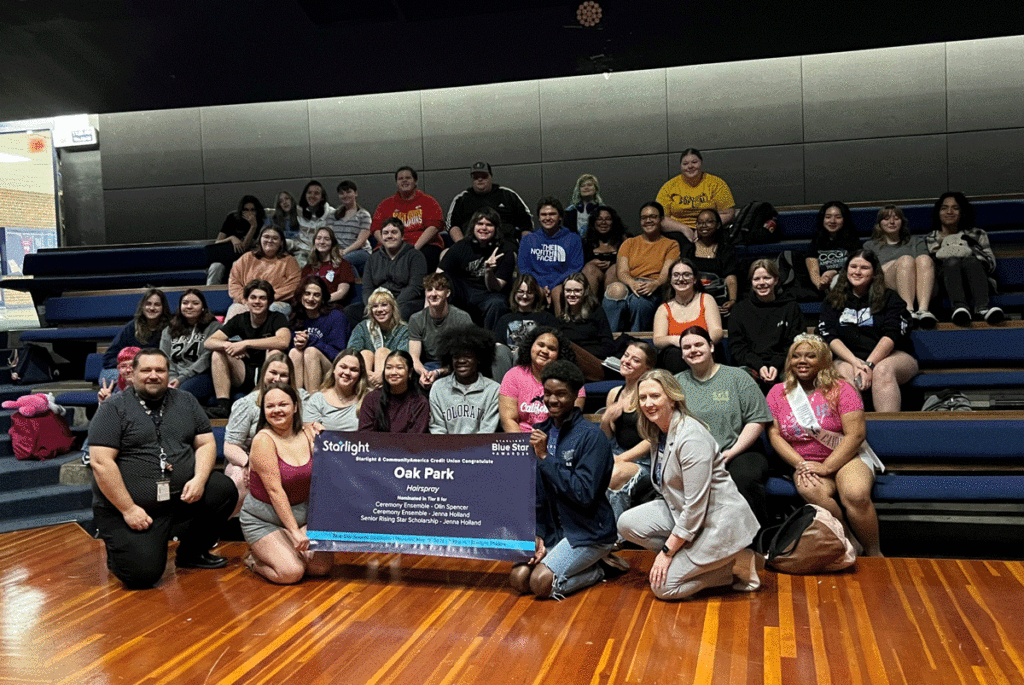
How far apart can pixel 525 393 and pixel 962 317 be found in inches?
132

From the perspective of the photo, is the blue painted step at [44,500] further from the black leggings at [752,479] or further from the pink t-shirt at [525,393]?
the black leggings at [752,479]

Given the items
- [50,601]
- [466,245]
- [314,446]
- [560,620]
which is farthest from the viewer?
[466,245]

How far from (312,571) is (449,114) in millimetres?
6851

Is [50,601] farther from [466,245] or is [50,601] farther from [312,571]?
[466,245]

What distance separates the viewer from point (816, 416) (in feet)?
16.1

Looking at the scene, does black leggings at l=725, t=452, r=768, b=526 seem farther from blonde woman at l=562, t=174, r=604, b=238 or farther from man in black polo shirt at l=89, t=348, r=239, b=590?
blonde woman at l=562, t=174, r=604, b=238

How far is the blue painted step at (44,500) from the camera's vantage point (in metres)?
6.16

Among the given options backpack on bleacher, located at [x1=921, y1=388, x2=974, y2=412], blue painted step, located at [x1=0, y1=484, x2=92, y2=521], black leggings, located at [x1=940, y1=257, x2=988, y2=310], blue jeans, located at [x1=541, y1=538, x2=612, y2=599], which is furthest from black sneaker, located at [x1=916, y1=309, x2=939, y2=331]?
blue painted step, located at [x1=0, y1=484, x2=92, y2=521]

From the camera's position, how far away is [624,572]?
461 centimetres

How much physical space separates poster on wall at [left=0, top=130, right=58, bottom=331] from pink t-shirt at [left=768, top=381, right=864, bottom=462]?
969cm

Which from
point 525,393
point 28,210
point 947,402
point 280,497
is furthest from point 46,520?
point 28,210

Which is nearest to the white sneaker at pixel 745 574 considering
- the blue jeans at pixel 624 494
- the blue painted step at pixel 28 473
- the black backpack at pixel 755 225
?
the blue jeans at pixel 624 494

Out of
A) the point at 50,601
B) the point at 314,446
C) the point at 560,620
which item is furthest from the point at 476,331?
the point at 50,601

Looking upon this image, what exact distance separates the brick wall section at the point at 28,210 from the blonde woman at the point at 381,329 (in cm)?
686
